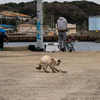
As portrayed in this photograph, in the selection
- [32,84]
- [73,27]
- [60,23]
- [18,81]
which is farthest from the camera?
[73,27]

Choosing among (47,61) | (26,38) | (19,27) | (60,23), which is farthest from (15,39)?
(19,27)

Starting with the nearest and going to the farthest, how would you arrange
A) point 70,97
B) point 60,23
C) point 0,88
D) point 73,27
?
1. point 70,97
2. point 0,88
3. point 60,23
4. point 73,27

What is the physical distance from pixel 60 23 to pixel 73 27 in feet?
399

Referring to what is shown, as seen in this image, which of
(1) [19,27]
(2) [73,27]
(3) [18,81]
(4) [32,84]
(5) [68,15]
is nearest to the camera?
(4) [32,84]

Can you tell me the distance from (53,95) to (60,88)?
527 mm

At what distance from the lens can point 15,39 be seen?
70875 mm

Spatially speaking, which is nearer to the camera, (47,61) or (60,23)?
(47,61)

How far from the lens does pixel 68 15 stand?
7569 inches

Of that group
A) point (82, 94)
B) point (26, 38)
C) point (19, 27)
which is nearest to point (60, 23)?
point (82, 94)

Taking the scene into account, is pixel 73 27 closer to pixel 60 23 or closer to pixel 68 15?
pixel 68 15

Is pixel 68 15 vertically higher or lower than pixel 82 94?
higher

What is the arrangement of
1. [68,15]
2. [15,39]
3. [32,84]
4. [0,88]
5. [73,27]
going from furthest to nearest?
[68,15], [73,27], [15,39], [32,84], [0,88]

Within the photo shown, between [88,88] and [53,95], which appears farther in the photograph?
[88,88]

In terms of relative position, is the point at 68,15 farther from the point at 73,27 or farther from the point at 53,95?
the point at 53,95
